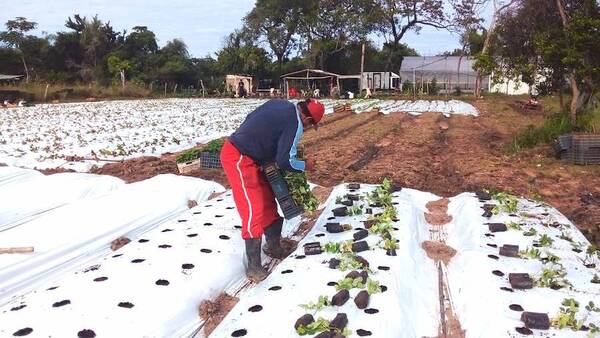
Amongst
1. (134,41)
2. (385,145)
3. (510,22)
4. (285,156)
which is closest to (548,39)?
(510,22)

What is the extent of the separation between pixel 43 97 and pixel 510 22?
2524 cm

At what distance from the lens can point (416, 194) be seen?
235 inches

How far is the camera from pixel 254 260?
3816mm

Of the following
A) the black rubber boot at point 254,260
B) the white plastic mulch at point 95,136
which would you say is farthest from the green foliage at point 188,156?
the black rubber boot at point 254,260

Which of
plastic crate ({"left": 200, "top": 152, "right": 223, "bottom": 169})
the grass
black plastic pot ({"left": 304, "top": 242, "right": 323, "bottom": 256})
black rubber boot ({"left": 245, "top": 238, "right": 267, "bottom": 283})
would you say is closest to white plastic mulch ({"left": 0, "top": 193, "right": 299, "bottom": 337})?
black rubber boot ({"left": 245, "top": 238, "right": 267, "bottom": 283})

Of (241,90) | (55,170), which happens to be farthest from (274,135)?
(241,90)

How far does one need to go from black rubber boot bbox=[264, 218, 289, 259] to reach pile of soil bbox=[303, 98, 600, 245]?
266cm

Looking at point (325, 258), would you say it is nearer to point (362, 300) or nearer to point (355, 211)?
point (362, 300)

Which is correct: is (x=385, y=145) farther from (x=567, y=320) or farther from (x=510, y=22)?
(x=567, y=320)

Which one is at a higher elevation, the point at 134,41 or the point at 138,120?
the point at 134,41

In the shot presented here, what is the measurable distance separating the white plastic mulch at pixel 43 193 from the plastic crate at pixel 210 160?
4.14 ft

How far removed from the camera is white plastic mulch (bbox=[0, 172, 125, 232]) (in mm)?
5414

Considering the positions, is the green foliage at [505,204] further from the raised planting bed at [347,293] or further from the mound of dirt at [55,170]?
the mound of dirt at [55,170]

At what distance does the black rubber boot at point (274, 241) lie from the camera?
4.21 m
